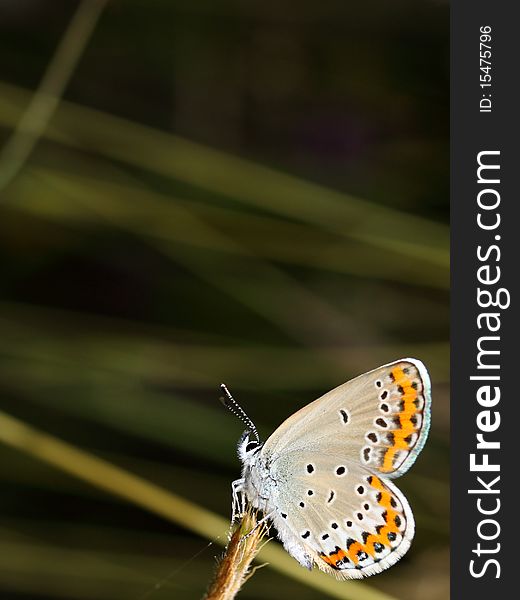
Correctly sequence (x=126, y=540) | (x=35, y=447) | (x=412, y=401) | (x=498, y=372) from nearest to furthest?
(x=412, y=401), (x=35, y=447), (x=498, y=372), (x=126, y=540)

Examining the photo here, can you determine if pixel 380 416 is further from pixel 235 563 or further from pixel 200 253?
pixel 200 253

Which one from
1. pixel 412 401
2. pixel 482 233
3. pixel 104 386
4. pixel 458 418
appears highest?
pixel 482 233

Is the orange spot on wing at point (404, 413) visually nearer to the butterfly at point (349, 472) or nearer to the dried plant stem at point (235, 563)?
the butterfly at point (349, 472)

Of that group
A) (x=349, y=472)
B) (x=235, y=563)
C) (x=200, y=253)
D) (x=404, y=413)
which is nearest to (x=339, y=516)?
(x=349, y=472)

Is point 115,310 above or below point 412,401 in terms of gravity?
above

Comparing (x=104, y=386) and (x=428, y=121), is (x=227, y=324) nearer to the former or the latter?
(x=104, y=386)

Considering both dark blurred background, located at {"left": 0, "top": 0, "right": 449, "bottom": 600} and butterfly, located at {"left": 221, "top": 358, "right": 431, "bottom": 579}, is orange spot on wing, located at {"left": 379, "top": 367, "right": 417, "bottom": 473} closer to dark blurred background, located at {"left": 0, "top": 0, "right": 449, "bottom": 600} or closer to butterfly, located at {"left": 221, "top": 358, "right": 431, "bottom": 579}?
butterfly, located at {"left": 221, "top": 358, "right": 431, "bottom": 579}

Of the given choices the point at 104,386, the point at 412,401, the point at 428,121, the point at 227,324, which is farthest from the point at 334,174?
the point at 412,401

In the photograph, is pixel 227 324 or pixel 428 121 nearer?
pixel 227 324
